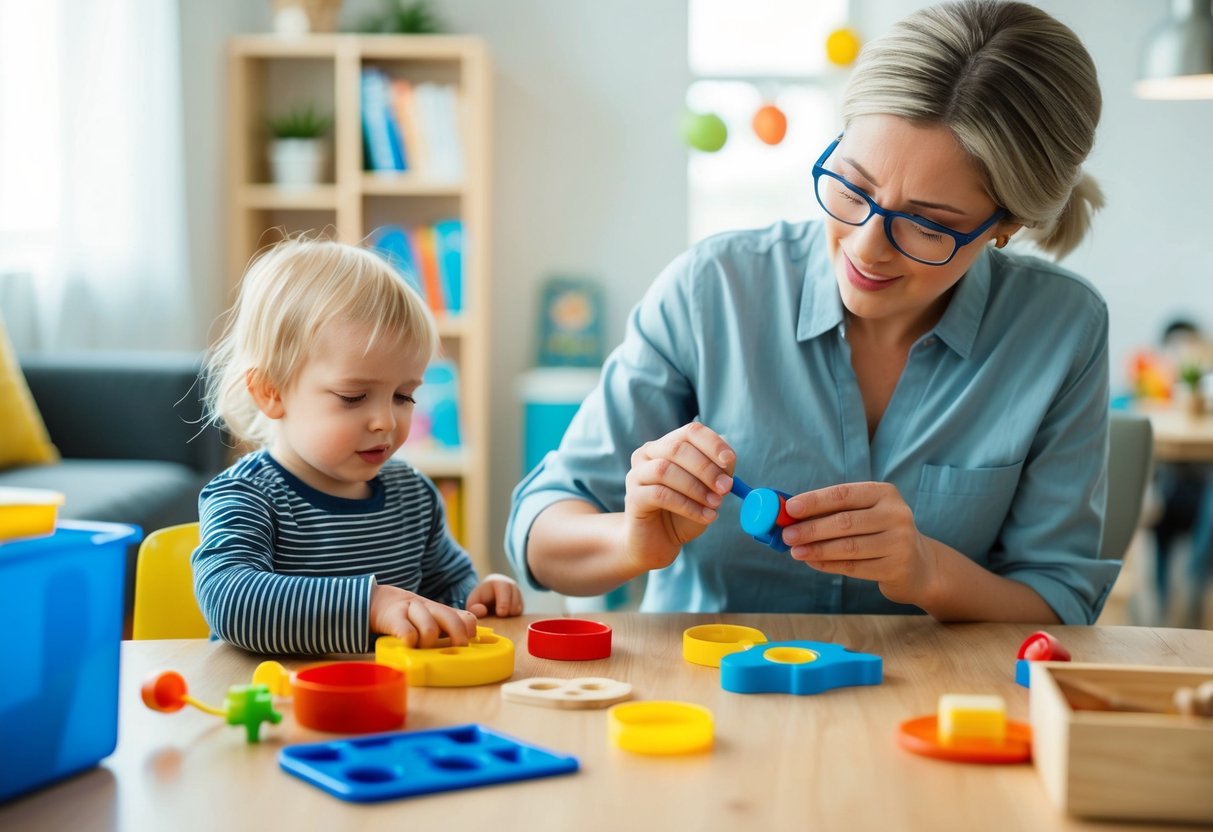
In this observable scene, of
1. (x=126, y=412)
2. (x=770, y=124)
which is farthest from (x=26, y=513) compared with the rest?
(x=770, y=124)

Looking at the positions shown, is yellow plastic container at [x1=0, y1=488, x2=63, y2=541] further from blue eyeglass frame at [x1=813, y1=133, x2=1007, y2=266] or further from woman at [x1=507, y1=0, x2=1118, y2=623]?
blue eyeglass frame at [x1=813, y1=133, x2=1007, y2=266]

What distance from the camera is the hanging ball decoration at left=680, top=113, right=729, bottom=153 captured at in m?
4.03

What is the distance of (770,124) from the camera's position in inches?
163

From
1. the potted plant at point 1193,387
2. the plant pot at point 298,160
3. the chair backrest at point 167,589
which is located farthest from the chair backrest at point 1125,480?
the plant pot at point 298,160

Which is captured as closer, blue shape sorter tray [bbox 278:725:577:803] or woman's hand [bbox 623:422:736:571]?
blue shape sorter tray [bbox 278:725:577:803]

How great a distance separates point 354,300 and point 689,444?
15.9 inches

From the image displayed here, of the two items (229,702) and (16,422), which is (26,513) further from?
(16,422)

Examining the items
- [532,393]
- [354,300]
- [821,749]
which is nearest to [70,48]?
[532,393]

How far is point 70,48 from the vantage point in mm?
3471

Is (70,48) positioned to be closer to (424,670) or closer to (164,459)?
(164,459)

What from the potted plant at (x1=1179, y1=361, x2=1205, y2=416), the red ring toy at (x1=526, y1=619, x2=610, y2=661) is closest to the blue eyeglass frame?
the red ring toy at (x1=526, y1=619, x2=610, y2=661)

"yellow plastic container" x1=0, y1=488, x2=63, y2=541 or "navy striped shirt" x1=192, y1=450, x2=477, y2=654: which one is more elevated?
"yellow plastic container" x1=0, y1=488, x2=63, y2=541

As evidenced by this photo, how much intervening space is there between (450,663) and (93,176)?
9.98 ft

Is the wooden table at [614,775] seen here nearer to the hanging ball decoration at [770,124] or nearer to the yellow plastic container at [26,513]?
the yellow plastic container at [26,513]
